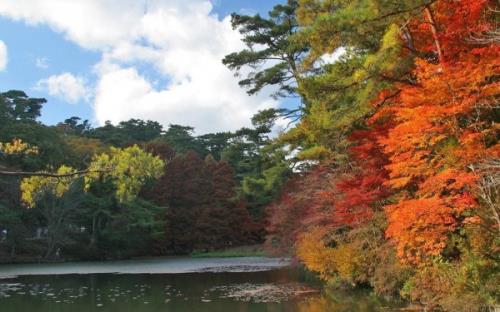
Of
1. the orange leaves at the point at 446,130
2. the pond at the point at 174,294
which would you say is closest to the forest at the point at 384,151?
the orange leaves at the point at 446,130

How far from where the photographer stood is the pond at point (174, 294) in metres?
14.1

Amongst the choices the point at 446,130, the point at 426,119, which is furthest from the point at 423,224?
the point at 426,119

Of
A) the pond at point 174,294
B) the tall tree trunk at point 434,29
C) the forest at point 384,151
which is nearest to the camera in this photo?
the forest at point 384,151

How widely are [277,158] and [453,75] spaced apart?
13.3 m

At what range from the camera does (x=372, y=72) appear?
10547 mm

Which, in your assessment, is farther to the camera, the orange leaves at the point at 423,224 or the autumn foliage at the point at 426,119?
the orange leaves at the point at 423,224

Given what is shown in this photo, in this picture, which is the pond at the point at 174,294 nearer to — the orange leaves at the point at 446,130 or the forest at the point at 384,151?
the forest at the point at 384,151

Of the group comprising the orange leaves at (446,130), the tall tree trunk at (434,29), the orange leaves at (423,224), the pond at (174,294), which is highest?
the tall tree trunk at (434,29)

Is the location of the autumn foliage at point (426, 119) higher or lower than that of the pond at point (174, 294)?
higher

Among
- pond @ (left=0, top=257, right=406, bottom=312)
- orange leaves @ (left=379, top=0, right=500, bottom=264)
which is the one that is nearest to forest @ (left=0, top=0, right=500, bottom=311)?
orange leaves @ (left=379, top=0, right=500, bottom=264)

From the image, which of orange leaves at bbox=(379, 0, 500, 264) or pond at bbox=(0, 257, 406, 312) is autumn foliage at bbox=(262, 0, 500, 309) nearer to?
orange leaves at bbox=(379, 0, 500, 264)

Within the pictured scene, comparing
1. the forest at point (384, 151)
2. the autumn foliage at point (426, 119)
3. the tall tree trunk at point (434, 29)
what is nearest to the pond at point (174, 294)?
the forest at point (384, 151)

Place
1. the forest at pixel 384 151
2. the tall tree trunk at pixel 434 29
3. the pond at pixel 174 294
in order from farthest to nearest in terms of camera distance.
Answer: the pond at pixel 174 294, the tall tree trunk at pixel 434 29, the forest at pixel 384 151

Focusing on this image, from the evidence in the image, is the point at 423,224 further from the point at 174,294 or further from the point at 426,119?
the point at 174,294
